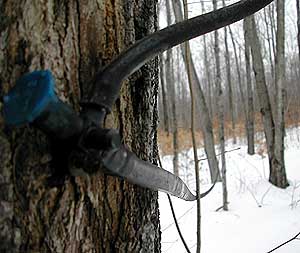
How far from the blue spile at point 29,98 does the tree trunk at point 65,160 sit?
0.06 metres

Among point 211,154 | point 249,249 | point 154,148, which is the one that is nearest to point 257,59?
point 211,154

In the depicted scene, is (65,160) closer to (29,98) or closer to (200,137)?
(29,98)

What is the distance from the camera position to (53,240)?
1.37 ft

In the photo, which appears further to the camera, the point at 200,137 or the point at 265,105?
the point at 200,137

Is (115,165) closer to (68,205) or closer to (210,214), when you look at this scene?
(68,205)

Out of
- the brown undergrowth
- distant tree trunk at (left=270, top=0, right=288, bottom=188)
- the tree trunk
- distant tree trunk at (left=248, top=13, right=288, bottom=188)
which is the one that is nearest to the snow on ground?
distant tree trunk at (left=248, top=13, right=288, bottom=188)

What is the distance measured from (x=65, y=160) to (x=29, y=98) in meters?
0.09

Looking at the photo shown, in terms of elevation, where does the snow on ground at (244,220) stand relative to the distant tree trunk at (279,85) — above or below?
below

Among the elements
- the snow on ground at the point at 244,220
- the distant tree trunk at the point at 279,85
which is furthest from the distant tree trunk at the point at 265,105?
the snow on ground at the point at 244,220

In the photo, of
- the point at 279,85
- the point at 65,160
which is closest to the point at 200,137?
the point at 279,85

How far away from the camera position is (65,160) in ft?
1.30

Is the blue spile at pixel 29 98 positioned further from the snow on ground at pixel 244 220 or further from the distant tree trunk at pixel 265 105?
the distant tree trunk at pixel 265 105

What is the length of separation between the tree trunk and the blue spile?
2.4 inches

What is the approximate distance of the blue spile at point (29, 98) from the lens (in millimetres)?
327
